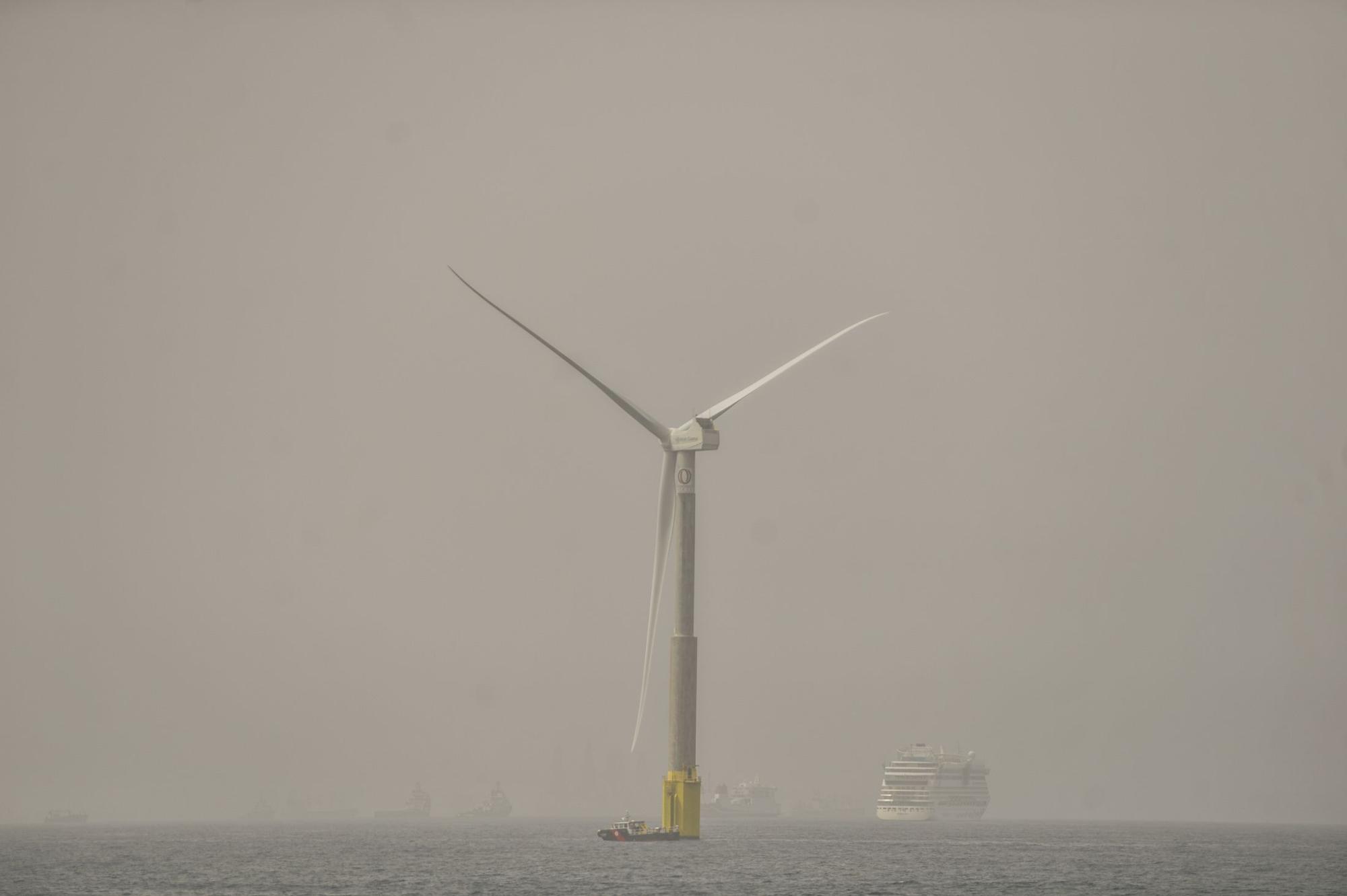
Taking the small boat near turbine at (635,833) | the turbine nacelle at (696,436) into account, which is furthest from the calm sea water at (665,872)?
the turbine nacelle at (696,436)

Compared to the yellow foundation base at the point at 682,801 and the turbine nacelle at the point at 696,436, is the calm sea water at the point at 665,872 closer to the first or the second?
the yellow foundation base at the point at 682,801

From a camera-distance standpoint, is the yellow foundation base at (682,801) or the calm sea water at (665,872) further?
the yellow foundation base at (682,801)

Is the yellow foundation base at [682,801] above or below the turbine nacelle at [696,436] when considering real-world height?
below

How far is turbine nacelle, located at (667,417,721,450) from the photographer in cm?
14088

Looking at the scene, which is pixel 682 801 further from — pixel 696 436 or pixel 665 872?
pixel 696 436

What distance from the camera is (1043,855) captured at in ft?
625

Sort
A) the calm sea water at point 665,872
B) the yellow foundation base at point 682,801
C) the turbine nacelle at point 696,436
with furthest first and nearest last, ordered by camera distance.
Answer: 1. the turbine nacelle at point 696,436
2. the yellow foundation base at point 682,801
3. the calm sea water at point 665,872

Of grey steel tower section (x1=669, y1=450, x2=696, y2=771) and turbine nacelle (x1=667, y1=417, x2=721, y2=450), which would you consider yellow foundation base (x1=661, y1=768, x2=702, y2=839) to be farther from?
turbine nacelle (x1=667, y1=417, x2=721, y2=450)

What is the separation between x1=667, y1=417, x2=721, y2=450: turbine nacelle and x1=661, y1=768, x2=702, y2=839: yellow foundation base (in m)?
25.7

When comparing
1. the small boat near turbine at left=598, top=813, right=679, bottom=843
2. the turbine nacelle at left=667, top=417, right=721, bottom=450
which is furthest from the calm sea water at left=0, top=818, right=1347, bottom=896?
the turbine nacelle at left=667, top=417, right=721, bottom=450

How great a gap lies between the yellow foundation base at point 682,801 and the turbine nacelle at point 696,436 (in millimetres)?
25739

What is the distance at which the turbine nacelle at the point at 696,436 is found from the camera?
141 m

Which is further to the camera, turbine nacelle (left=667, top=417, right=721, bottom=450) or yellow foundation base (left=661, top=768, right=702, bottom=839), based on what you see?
turbine nacelle (left=667, top=417, right=721, bottom=450)

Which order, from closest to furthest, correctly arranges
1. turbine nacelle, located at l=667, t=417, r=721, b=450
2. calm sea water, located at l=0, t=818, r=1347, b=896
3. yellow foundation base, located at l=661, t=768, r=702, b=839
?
1. calm sea water, located at l=0, t=818, r=1347, b=896
2. yellow foundation base, located at l=661, t=768, r=702, b=839
3. turbine nacelle, located at l=667, t=417, r=721, b=450
